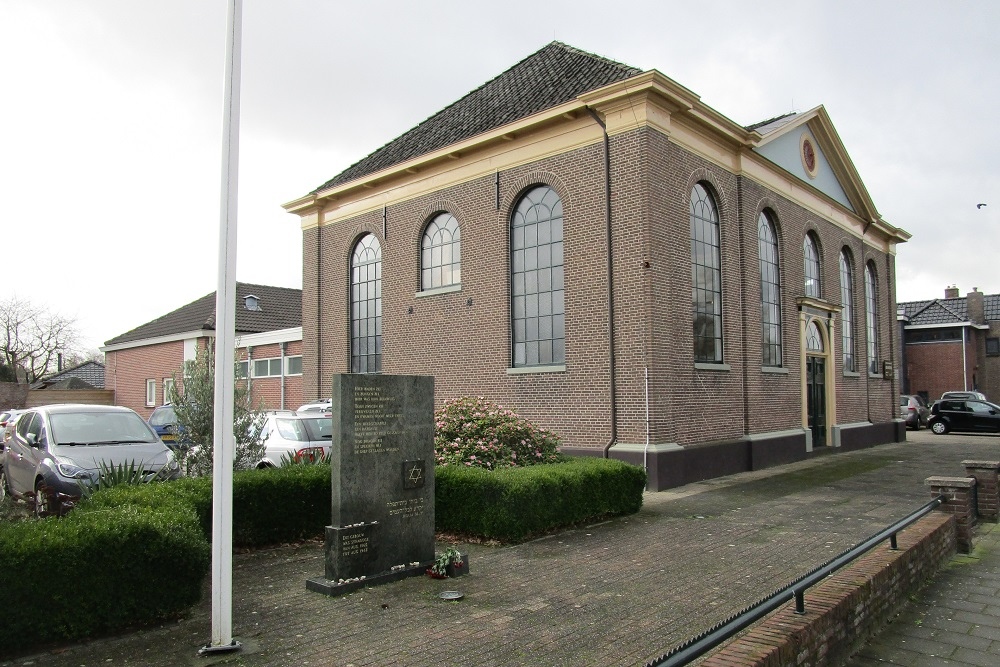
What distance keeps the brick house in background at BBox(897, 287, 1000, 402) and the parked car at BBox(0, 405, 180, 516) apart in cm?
4661

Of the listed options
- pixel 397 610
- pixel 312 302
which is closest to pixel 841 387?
pixel 312 302

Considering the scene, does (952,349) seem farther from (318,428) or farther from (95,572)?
(95,572)

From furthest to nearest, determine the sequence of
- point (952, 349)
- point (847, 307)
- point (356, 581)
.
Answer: point (952, 349)
point (847, 307)
point (356, 581)

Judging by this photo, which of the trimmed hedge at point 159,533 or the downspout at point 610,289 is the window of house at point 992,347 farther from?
the trimmed hedge at point 159,533

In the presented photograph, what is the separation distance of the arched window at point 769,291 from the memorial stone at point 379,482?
1339 cm

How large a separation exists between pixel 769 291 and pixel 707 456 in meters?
6.22

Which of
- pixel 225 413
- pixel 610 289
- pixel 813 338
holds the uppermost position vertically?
pixel 610 289

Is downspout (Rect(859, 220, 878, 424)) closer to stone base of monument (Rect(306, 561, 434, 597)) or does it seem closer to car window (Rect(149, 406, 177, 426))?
stone base of monument (Rect(306, 561, 434, 597))

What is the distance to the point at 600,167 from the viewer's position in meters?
15.3

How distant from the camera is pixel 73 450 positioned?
1067 cm

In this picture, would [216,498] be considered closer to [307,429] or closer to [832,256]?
[307,429]

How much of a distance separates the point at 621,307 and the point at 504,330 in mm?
3346

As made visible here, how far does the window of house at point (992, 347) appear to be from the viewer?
151 feet

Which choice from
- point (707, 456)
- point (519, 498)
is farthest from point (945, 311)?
point (519, 498)
